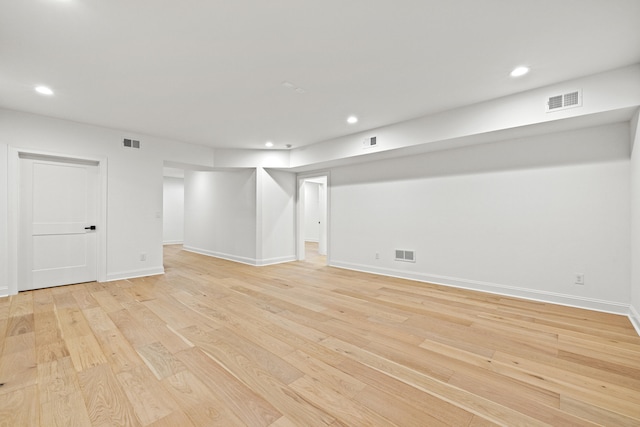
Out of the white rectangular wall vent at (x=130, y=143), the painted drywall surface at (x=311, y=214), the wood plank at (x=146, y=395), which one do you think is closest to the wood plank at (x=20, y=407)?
the wood plank at (x=146, y=395)

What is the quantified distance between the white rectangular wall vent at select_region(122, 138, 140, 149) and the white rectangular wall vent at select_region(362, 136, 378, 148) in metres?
4.12

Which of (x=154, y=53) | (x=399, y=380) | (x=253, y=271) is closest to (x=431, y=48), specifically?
(x=154, y=53)

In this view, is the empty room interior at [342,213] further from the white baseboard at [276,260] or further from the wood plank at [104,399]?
the white baseboard at [276,260]

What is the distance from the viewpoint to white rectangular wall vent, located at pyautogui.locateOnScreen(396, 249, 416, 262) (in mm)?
4789

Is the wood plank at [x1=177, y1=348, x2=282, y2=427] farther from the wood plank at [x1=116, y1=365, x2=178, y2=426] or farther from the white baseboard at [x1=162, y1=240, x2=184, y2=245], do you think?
the white baseboard at [x1=162, y1=240, x2=184, y2=245]

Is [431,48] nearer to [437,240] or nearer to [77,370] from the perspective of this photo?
[437,240]

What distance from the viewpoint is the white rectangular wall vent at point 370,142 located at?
4625 mm

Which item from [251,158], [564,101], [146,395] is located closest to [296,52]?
[146,395]

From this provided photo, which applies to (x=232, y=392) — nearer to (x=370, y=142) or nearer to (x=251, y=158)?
(x=370, y=142)

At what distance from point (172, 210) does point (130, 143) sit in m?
5.93

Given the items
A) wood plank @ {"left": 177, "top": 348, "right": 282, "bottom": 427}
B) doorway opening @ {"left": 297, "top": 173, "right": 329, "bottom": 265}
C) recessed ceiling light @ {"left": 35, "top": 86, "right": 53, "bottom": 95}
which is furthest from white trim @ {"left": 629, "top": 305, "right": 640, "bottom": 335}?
recessed ceiling light @ {"left": 35, "top": 86, "right": 53, "bottom": 95}

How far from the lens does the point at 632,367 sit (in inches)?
80.4

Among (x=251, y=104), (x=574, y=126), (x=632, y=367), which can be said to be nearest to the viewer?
(x=632, y=367)

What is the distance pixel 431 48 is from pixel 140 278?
5.50 metres
